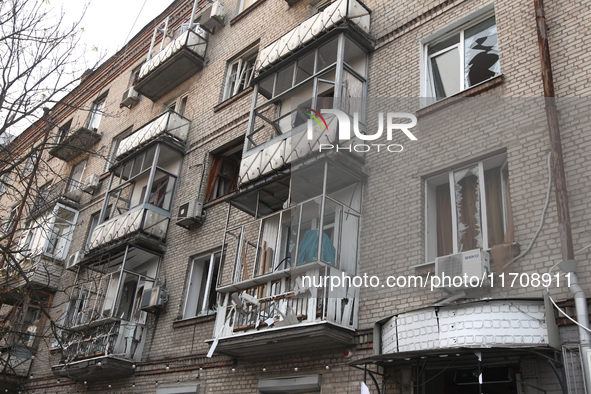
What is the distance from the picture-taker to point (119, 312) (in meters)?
14.0

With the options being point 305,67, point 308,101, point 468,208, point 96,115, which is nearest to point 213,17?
point 305,67

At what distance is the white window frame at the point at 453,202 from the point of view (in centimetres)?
754

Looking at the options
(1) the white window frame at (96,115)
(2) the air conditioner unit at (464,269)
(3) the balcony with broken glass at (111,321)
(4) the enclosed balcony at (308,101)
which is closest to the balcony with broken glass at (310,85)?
(4) the enclosed balcony at (308,101)

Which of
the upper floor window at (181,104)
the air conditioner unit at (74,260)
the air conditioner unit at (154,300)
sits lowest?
the air conditioner unit at (154,300)

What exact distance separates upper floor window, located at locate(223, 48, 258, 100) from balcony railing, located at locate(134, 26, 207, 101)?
5.09 feet

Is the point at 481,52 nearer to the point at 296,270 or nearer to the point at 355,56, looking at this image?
the point at 355,56

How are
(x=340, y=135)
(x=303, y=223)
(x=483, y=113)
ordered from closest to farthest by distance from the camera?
(x=483, y=113) → (x=340, y=135) → (x=303, y=223)

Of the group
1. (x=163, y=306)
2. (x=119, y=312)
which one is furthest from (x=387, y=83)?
(x=119, y=312)

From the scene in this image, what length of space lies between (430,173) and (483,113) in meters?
1.21

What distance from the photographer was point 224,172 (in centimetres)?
1396

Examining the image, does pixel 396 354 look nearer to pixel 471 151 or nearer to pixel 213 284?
pixel 471 151

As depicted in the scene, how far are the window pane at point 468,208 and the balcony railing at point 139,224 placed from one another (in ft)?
26.0

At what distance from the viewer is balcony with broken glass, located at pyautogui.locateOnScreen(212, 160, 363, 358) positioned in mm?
8078

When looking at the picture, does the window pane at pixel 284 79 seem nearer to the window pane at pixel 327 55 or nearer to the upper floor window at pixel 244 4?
the window pane at pixel 327 55
